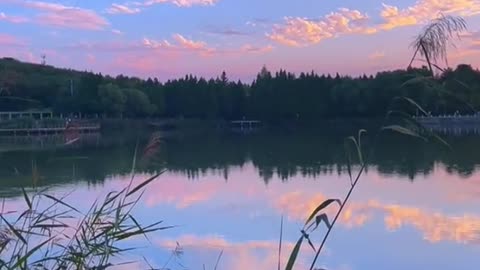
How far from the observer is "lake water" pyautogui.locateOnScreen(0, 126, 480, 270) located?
29.1 ft

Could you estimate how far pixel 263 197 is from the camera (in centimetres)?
1514

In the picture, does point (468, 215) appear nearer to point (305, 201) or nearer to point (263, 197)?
point (305, 201)

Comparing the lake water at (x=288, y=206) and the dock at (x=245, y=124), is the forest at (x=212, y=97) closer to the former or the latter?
the dock at (x=245, y=124)

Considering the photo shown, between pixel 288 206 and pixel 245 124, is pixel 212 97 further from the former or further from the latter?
pixel 288 206

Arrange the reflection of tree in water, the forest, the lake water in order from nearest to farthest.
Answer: the lake water → the reflection of tree in water → the forest

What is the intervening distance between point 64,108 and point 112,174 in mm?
47373

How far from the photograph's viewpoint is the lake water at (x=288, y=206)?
8.86m

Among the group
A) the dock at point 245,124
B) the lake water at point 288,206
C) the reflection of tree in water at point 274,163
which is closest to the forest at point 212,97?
the dock at point 245,124

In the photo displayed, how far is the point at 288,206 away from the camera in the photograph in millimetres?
13430

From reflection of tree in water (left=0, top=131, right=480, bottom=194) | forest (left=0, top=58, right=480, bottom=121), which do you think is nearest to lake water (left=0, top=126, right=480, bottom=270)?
reflection of tree in water (left=0, top=131, right=480, bottom=194)

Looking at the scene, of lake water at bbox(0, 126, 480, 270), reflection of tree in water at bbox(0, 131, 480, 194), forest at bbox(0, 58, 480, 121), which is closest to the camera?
lake water at bbox(0, 126, 480, 270)

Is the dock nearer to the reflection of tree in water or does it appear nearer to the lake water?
the reflection of tree in water

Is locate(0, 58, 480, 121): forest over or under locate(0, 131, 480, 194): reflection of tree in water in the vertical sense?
over

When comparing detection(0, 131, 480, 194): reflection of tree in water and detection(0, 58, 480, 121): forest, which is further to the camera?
detection(0, 58, 480, 121): forest
